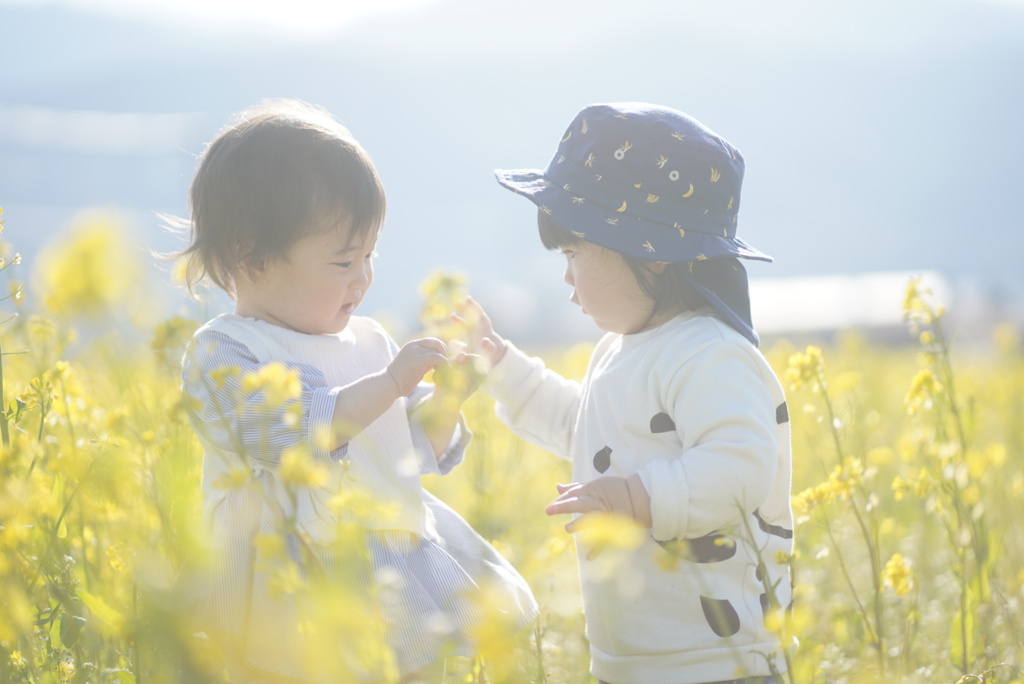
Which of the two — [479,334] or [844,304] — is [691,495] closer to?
[479,334]

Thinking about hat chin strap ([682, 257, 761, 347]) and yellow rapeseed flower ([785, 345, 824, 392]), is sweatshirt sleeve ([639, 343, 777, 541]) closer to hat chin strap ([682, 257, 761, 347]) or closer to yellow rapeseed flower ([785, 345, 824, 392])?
hat chin strap ([682, 257, 761, 347])

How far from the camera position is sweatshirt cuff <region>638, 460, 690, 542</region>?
172cm

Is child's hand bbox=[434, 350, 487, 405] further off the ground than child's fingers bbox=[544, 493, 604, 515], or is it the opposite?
child's hand bbox=[434, 350, 487, 405]

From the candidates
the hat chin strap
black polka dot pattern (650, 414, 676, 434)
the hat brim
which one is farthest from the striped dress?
the hat chin strap

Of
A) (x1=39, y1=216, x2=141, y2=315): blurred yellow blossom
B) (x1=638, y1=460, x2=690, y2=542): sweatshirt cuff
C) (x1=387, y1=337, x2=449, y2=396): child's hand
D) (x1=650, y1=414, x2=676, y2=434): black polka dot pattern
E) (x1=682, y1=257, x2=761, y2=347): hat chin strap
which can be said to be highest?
(x1=39, y1=216, x2=141, y2=315): blurred yellow blossom

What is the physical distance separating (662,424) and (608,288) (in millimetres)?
352

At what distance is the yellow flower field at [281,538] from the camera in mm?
1330

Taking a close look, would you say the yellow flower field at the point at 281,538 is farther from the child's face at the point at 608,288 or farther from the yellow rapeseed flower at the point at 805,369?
the child's face at the point at 608,288

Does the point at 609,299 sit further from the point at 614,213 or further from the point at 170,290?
the point at 170,290

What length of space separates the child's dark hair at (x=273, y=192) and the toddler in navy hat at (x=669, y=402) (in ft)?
1.36

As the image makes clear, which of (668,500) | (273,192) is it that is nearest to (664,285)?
(668,500)

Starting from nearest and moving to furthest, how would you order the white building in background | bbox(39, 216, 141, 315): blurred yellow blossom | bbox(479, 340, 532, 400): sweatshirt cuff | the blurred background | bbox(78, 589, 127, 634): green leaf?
bbox(39, 216, 141, 315): blurred yellow blossom
bbox(78, 589, 127, 634): green leaf
bbox(479, 340, 532, 400): sweatshirt cuff
the white building in background
the blurred background

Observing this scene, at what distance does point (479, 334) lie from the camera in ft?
7.86

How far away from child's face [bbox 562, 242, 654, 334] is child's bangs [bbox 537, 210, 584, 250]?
2 cm
